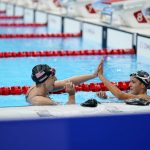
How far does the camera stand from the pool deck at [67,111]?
2.66 metres

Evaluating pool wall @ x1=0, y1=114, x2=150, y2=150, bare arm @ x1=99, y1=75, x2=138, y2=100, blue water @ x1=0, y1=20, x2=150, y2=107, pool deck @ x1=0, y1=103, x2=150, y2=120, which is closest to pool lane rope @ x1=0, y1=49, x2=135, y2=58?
blue water @ x1=0, y1=20, x2=150, y2=107

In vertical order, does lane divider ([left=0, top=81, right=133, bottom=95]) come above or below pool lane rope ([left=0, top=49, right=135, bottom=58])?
below

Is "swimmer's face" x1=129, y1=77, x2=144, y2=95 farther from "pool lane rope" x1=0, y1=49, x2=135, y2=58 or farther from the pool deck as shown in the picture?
"pool lane rope" x1=0, y1=49, x2=135, y2=58

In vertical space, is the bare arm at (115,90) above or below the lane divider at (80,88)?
above

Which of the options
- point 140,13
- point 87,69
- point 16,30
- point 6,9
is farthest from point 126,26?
point 6,9

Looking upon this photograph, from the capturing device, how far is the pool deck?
266cm

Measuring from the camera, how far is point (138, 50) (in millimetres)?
8680

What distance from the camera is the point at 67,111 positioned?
9.31ft

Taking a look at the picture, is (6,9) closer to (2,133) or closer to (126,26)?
(126,26)

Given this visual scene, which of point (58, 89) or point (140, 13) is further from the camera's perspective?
point (140, 13)

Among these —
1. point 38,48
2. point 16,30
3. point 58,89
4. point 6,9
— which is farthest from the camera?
point 6,9

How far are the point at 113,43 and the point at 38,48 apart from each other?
5.02 feet

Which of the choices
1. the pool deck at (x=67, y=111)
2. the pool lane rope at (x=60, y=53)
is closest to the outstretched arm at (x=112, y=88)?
the pool deck at (x=67, y=111)

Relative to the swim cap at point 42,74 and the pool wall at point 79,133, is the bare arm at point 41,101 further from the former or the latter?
the pool wall at point 79,133
